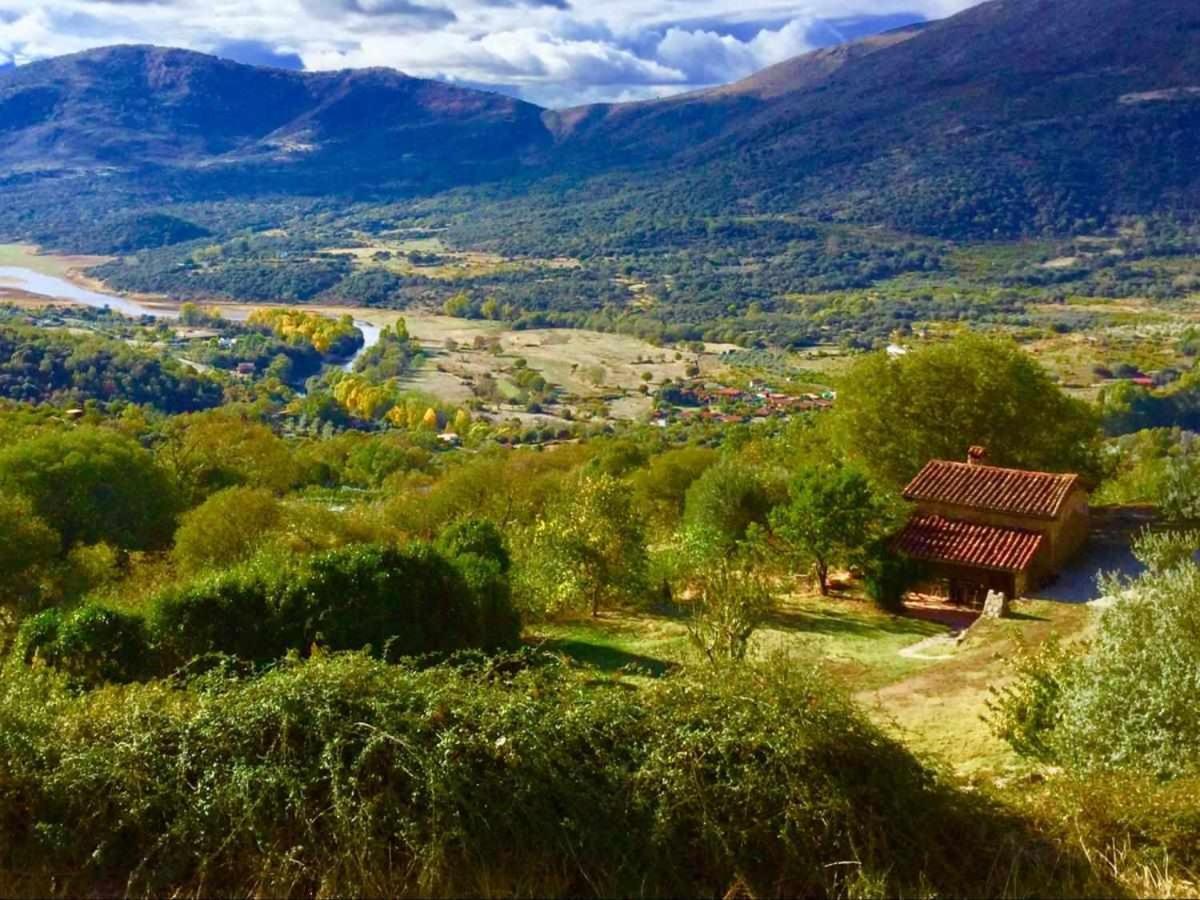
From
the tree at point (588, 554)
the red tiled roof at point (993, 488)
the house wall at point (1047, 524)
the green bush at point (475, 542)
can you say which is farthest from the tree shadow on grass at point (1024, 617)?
the green bush at point (475, 542)

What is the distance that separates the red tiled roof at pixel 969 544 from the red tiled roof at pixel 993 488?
0.55 meters

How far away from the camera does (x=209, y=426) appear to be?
4528 cm

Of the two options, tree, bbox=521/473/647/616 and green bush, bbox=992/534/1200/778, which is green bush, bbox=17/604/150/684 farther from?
green bush, bbox=992/534/1200/778

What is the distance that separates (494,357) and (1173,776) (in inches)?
4826

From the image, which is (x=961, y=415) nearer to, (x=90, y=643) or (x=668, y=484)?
(x=668, y=484)

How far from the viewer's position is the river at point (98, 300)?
15012 centimetres

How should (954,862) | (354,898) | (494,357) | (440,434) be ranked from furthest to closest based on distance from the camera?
(494,357), (440,434), (954,862), (354,898)

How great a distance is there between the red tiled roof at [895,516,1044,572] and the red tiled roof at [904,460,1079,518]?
55cm

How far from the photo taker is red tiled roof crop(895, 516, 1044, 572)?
24.3m

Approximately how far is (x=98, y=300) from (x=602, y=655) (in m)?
165

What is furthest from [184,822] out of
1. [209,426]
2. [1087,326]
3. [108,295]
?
[108,295]

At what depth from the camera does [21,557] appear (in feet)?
77.1

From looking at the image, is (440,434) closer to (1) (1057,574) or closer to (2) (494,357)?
(2) (494,357)

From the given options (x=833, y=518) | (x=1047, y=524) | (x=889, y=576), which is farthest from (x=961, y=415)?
(x=889, y=576)
